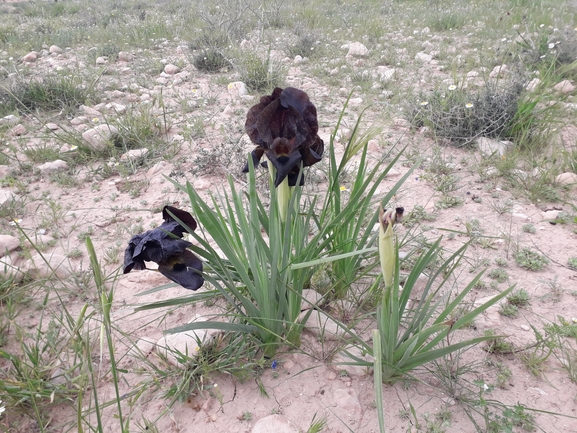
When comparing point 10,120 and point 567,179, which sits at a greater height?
point 10,120

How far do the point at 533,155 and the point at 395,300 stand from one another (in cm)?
235

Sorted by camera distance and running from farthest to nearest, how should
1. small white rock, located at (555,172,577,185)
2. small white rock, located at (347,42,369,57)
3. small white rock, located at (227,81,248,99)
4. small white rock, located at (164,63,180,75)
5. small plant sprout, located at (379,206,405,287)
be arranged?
1. small white rock, located at (347,42,369,57)
2. small white rock, located at (164,63,180,75)
3. small white rock, located at (227,81,248,99)
4. small white rock, located at (555,172,577,185)
5. small plant sprout, located at (379,206,405,287)

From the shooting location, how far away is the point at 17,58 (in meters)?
5.55

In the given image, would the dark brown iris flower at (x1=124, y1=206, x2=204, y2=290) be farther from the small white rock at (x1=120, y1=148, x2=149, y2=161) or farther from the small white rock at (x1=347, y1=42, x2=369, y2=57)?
the small white rock at (x1=347, y1=42, x2=369, y2=57)

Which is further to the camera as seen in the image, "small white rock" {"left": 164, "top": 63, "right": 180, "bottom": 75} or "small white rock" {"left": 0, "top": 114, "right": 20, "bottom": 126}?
"small white rock" {"left": 164, "top": 63, "right": 180, "bottom": 75}

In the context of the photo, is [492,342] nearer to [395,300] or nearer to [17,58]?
[395,300]

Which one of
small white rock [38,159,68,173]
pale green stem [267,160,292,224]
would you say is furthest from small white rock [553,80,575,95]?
small white rock [38,159,68,173]

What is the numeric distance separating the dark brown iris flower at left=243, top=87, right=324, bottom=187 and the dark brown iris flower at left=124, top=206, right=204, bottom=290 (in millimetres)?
368

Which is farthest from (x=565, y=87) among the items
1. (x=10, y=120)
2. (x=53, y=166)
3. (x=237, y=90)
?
(x=10, y=120)

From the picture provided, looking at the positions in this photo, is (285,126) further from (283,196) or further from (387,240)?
(387,240)

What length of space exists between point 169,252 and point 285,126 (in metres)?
0.55

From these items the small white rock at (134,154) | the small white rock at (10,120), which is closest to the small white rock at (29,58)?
the small white rock at (10,120)

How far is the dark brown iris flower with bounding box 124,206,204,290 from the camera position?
127 centimetres

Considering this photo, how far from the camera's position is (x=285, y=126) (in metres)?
1.33
